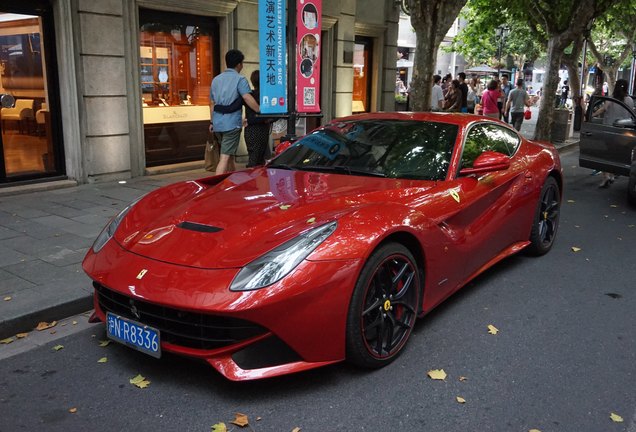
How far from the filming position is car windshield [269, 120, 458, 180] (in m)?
4.32

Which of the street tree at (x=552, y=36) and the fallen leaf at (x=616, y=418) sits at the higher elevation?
the street tree at (x=552, y=36)

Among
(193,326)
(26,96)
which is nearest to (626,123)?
(193,326)

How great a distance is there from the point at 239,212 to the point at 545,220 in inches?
141

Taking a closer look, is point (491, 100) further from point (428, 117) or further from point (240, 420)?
point (240, 420)

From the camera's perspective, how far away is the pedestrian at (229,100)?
796cm

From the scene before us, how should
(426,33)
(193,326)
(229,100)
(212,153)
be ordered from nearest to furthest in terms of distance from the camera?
(193,326) < (229,100) < (212,153) < (426,33)

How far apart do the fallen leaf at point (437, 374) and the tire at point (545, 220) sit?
2.60m

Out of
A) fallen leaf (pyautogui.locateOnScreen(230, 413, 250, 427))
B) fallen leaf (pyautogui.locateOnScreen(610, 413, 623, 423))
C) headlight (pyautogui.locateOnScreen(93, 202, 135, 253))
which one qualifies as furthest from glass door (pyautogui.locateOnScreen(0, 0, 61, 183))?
fallen leaf (pyautogui.locateOnScreen(610, 413, 623, 423))

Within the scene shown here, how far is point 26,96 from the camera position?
8.57 m

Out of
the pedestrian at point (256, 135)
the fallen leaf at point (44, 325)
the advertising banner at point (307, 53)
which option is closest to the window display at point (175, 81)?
the pedestrian at point (256, 135)

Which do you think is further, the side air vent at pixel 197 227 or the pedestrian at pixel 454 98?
the pedestrian at pixel 454 98

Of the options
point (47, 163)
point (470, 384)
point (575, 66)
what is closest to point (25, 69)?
point (47, 163)

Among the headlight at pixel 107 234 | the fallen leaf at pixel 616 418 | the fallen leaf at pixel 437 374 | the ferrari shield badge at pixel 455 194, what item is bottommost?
the fallen leaf at pixel 616 418

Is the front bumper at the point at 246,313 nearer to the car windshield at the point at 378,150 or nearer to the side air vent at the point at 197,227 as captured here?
the side air vent at the point at 197,227
